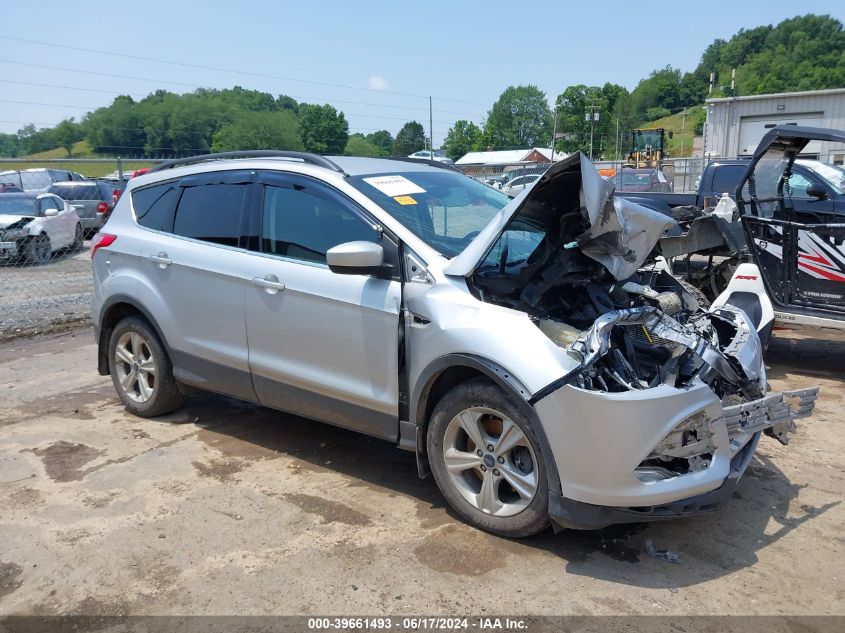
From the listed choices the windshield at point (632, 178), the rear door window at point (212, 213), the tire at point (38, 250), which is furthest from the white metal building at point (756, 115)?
the rear door window at point (212, 213)

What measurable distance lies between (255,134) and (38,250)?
114 ft

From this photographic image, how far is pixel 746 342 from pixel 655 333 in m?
0.78

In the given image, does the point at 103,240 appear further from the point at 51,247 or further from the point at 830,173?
the point at 51,247

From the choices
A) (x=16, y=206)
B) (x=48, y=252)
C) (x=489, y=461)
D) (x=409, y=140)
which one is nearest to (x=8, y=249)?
(x=48, y=252)

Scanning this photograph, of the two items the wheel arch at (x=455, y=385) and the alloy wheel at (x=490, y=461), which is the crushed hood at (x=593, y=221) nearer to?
the wheel arch at (x=455, y=385)

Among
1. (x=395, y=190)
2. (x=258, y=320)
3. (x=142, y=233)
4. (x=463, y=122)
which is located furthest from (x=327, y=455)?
(x=463, y=122)

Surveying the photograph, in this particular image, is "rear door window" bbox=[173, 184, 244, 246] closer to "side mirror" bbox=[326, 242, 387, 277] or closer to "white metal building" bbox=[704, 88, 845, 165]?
"side mirror" bbox=[326, 242, 387, 277]

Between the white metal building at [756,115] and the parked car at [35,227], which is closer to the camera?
the parked car at [35,227]

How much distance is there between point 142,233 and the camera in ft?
17.3

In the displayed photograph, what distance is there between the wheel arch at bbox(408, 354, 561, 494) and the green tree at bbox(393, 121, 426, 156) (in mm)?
68445

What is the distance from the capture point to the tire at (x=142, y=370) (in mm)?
5246

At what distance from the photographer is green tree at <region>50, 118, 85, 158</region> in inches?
2110

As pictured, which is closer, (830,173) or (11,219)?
(830,173)

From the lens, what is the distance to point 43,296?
34.4 ft
